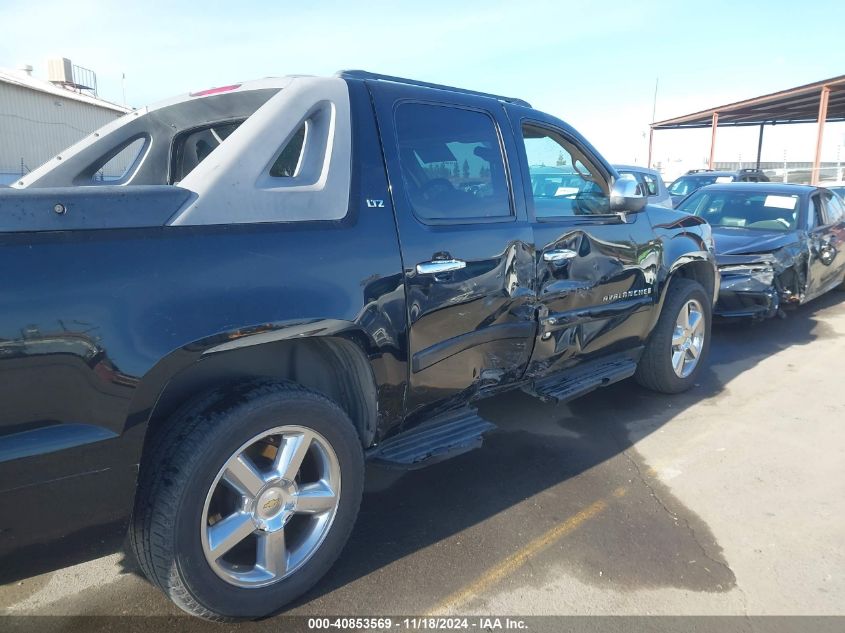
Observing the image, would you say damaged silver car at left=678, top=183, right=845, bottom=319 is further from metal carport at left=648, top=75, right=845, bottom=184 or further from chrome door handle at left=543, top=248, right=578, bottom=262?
metal carport at left=648, top=75, right=845, bottom=184

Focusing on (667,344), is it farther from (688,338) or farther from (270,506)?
(270,506)

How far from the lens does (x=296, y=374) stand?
2707 mm

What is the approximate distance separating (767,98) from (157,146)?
993 inches

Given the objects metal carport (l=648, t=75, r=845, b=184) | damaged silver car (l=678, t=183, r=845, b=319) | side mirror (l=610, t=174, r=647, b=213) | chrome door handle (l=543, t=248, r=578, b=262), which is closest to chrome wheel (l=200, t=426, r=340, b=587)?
chrome door handle (l=543, t=248, r=578, b=262)

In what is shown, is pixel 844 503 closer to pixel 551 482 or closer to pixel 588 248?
pixel 551 482

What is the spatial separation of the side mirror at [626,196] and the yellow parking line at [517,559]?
170cm

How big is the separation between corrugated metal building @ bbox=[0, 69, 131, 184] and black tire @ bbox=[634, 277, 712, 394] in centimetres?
2901

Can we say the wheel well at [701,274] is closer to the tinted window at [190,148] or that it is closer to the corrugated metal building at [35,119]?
the tinted window at [190,148]

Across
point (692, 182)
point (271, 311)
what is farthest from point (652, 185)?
point (271, 311)

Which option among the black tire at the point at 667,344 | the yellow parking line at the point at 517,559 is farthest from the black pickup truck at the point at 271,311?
the black tire at the point at 667,344

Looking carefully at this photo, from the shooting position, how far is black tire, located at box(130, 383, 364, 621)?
2105 mm

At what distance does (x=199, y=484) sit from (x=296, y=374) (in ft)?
2.27

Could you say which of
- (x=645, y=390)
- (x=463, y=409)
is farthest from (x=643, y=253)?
(x=463, y=409)

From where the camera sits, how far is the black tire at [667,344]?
466 cm
